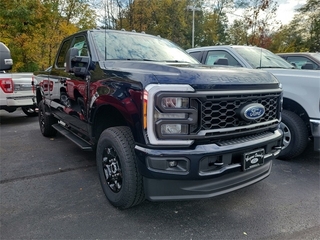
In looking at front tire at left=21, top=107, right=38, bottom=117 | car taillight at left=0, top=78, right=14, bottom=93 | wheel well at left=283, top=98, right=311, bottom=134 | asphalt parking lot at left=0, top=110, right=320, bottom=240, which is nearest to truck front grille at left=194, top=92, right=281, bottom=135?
asphalt parking lot at left=0, top=110, right=320, bottom=240

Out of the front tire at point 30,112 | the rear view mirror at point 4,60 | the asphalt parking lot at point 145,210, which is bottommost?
the asphalt parking lot at point 145,210

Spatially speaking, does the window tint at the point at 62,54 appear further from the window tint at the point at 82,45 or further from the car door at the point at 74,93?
the window tint at the point at 82,45

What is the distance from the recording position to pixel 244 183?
2.67m

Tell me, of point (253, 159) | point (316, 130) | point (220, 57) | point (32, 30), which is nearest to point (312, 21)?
point (32, 30)

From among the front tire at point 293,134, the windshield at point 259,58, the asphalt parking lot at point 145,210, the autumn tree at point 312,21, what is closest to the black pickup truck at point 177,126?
the asphalt parking lot at point 145,210

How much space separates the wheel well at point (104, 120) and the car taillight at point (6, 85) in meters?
4.54

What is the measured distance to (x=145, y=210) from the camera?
295 cm

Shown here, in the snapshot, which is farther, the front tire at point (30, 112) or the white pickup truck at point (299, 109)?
the front tire at point (30, 112)

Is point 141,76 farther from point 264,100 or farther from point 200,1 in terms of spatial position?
point 200,1

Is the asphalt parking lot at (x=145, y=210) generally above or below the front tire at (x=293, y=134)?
below

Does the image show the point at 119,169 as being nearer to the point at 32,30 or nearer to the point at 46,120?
the point at 46,120

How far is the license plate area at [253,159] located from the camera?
2536 millimetres

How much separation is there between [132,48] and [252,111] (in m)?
1.90

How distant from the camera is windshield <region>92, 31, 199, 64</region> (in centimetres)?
350
